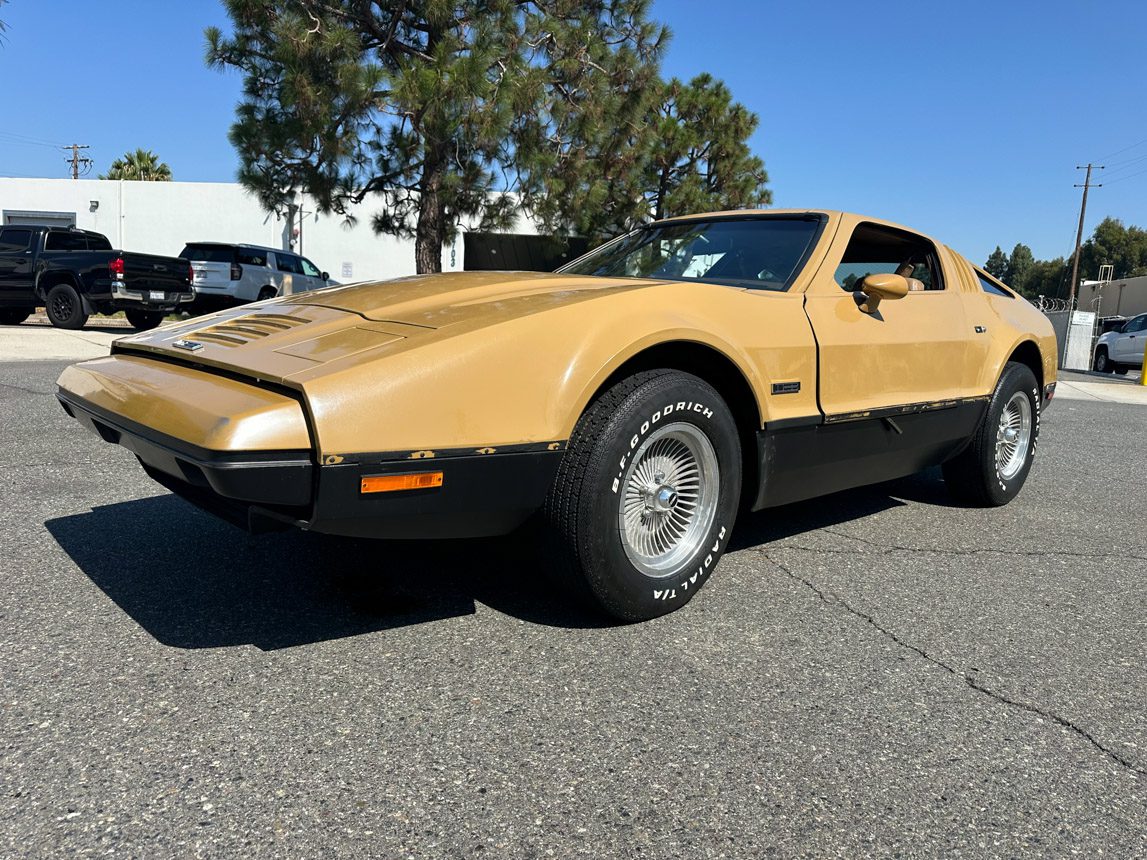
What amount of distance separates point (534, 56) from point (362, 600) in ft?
47.4

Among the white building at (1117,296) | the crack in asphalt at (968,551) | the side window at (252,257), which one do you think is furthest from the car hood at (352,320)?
the white building at (1117,296)

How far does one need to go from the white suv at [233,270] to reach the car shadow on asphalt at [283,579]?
1530cm

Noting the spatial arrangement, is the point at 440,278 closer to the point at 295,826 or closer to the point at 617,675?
the point at 617,675

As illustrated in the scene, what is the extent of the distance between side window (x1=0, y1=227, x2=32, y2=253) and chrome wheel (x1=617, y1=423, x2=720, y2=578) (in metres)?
14.8

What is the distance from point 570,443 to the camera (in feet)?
8.24

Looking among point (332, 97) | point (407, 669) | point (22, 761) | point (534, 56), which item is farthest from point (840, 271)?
point (534, 56)

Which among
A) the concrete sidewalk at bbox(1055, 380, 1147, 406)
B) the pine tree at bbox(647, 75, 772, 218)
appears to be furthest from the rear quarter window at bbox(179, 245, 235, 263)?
the concrete sidewalk at bbox(1055, 380, 1147, 406)

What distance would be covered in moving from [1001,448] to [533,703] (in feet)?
11.7

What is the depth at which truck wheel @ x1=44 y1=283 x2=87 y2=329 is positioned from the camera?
13.7 meters

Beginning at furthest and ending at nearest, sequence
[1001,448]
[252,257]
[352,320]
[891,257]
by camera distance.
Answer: [252,257], [1001,448], [891,257], [352,320]

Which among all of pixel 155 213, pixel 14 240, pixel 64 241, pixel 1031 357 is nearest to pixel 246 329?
pixel 1031 357

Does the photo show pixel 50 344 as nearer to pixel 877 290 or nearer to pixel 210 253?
pixel 210 253

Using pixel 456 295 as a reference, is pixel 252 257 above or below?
above

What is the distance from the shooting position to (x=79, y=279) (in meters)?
13.5
